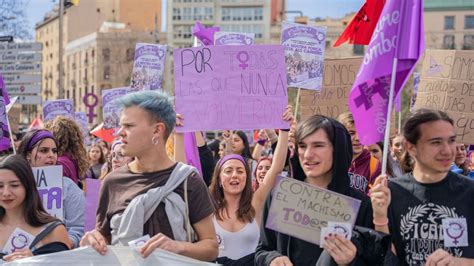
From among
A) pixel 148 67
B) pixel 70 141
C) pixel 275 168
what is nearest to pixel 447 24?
pixel 148 67

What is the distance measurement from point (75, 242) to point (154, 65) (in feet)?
21.9

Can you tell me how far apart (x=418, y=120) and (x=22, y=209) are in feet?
7.03

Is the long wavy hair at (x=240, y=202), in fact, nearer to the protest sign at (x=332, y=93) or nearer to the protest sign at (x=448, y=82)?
the protest sign at (x=448, y=82)

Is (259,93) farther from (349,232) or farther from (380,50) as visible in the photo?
(349,232)

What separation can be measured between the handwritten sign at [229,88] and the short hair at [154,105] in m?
1.67

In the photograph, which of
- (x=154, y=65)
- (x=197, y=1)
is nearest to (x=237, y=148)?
(x=154, y=65)

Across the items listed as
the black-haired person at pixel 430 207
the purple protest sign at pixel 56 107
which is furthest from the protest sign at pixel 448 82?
the purple protest sign at pixel 56 107

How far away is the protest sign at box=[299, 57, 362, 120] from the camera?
28.8 ft

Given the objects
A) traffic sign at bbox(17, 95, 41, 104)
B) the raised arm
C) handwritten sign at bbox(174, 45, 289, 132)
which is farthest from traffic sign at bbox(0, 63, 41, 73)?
the raised arm

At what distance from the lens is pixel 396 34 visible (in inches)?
171

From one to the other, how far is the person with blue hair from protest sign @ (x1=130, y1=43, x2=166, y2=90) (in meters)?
6.97

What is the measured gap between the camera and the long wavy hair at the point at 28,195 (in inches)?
182

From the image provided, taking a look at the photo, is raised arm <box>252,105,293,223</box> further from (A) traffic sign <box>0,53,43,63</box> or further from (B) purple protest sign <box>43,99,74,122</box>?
(A) traffic sign <box>0,53,43,63</box>

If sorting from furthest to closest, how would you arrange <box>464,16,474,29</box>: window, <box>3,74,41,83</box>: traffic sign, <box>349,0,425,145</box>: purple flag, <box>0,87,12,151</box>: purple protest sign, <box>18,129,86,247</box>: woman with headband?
<box>464,16,474,29</box>: window < <box>3,74,41,83</box>: traffic sign < <box>0,87,12,151</box>: purple protest sign < <box>18,129,86,247</box>: woman with headband < <box>349,0,425,145</box>: purple flag
